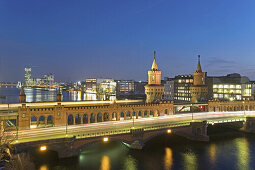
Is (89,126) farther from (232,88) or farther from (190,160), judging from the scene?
(232,88)

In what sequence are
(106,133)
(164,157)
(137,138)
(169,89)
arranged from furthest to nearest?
(169,89) < (137,138) < (164,157) < (106,133)

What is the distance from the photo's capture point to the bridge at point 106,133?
41.9 meters

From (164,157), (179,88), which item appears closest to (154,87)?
(164,157)

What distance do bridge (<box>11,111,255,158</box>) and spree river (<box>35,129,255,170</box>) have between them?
2.49 m

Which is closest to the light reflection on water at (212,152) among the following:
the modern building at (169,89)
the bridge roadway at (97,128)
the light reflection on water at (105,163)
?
the bridge roadway at (97,128)

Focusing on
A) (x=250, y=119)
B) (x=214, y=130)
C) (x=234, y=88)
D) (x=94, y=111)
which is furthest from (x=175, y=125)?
(x=234, y=88)

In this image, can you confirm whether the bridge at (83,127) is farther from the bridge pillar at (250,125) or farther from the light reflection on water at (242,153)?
the light reflection on water at (242,153)

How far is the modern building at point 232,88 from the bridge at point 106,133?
241 feet

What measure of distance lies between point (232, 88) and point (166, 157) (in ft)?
365

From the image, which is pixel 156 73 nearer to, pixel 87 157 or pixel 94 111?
pixel 94 111

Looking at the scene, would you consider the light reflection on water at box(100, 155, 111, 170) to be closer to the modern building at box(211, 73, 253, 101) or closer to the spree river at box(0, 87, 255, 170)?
the spree river at box(0, 87, 255, 170)

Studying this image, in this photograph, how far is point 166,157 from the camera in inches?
2010

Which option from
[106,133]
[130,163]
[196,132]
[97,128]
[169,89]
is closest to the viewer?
[130,163]

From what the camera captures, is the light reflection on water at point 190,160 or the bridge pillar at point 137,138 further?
the bridge pillar at point 137,138
